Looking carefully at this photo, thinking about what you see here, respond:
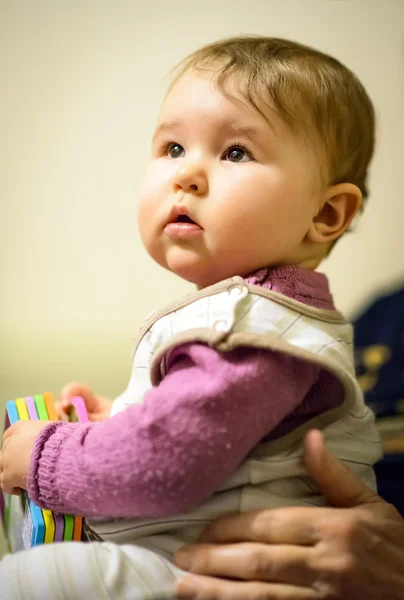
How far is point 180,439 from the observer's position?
1.62ft

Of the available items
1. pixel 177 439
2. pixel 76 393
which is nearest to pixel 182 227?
pixel 177 439

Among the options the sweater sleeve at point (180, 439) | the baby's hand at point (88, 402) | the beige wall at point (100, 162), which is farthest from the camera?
the beige wall at point (100, 162)

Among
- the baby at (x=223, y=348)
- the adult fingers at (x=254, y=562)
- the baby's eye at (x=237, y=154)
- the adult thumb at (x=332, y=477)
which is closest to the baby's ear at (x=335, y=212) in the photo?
the baby at (x=223, y=348)

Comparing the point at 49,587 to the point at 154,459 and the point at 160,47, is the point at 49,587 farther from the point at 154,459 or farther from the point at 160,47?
the point at 160,47

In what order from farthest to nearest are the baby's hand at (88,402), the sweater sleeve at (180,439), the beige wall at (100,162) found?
1. the beige wall at (100,162)
2. the baby's hand at (88,402)
3. the sweater sleeve at (180,439)

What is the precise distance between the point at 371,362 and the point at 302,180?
380 millimetres

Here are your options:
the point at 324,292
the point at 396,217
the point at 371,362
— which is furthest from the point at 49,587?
the point at 396,217

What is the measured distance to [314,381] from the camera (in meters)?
0.55

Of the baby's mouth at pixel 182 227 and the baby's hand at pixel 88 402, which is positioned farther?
the baby's hand at pixel 88 402

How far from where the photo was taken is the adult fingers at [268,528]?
1.77ft

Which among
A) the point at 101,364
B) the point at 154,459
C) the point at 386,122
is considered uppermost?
the point at 386,122

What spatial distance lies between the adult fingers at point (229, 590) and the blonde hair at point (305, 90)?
1.48 ft

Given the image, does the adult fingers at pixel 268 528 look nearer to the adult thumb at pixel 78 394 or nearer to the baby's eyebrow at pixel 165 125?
the adult thumb at pixel 78 394

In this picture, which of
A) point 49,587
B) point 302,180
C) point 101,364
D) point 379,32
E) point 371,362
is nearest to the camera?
point 49,587
